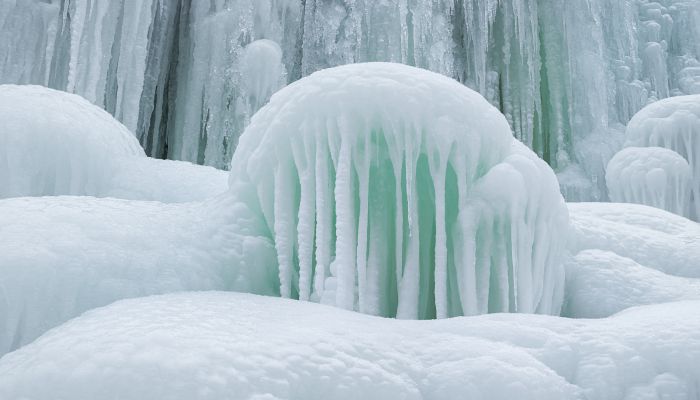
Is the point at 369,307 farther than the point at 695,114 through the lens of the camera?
No

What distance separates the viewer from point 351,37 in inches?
407

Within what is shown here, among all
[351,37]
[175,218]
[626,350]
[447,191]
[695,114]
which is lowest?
[626,350]

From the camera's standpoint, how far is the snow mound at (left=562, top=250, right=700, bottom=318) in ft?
11.1

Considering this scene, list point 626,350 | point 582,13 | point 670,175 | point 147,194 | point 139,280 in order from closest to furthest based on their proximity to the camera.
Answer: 1. point 626,350
2. point 139,280
3. point 147,194
4. point 670,175
5. point 582,13

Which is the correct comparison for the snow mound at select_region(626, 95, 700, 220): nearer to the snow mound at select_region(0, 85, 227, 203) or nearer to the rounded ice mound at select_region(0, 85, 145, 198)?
the snow mound at select_region(0, 85, 227, 203)

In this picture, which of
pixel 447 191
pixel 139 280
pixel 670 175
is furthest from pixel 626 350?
pixel 670 175

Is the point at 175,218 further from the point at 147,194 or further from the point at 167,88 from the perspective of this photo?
the point at 167,88

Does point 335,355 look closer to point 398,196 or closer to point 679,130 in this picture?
point 398,196

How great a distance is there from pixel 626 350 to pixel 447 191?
1242 millimetres

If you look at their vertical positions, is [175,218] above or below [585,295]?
above

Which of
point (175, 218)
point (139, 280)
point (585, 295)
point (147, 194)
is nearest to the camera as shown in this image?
point (139, 280)

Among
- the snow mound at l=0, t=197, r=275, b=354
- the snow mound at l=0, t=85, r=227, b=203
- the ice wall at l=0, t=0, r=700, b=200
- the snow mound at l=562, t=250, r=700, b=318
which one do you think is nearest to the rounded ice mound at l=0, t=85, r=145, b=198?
the snow mound at l=0, t=85, r=227, b=203

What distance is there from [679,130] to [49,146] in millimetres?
7209

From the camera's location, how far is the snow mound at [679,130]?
8125mm
